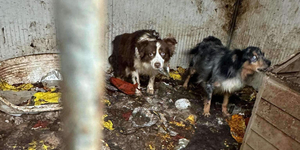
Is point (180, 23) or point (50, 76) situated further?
point (180, 23)

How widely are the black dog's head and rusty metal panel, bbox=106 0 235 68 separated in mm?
1876

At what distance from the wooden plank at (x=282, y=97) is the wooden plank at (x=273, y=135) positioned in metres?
0.23

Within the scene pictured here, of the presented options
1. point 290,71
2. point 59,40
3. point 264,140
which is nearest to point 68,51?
point 59,40

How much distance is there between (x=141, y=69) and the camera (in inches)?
162

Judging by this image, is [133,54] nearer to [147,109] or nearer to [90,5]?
[147,109]

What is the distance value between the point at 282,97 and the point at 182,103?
1912mm

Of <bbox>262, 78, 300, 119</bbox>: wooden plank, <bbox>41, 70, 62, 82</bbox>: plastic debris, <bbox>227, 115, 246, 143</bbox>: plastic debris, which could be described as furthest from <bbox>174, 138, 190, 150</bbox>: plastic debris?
<bbox>41, 70, 62, 82</bbox>: plastic debris

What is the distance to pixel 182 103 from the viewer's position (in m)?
3.75

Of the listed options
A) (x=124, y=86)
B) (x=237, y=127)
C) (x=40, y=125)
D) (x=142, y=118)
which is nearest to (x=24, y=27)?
(x=40, y=125)

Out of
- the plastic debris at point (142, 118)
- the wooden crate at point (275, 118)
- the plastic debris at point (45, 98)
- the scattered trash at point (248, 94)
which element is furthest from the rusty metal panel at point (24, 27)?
the scattered trash at point (248, 94)

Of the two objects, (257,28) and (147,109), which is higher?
(257,28)

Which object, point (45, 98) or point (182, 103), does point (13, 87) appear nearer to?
point (45, 98)

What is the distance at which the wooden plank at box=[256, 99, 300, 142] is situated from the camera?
1.88 meters

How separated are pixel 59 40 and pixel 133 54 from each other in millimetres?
3544
